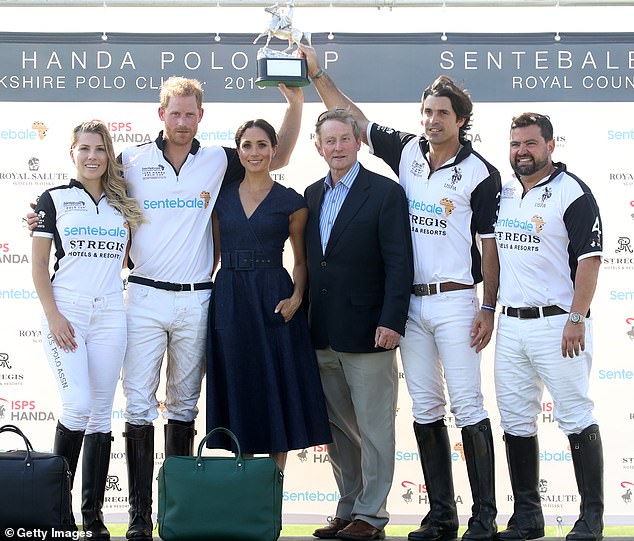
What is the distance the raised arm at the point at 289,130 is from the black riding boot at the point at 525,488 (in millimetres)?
1496

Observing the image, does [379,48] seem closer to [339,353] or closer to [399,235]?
[399,235]

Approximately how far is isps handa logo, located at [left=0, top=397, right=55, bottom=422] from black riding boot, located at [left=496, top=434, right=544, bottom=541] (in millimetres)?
2160

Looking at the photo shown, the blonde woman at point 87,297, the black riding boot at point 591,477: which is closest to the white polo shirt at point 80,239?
the blonde woman at point 87,297

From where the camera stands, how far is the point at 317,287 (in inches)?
163

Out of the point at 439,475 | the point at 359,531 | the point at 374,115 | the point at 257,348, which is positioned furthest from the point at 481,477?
the point at 374,115

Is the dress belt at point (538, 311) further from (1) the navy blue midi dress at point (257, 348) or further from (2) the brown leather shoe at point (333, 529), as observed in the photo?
(2) the brown leather shoe at point (333, 529)

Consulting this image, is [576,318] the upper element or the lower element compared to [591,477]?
upper

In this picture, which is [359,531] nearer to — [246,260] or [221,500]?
[221,500]

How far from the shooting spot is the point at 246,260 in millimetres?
4078

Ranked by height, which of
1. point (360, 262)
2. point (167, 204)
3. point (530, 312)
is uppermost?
point (167, 204)

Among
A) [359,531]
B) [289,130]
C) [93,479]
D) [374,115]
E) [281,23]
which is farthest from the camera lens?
[374,115]

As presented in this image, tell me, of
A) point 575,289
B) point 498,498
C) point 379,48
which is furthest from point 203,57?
point 498,498

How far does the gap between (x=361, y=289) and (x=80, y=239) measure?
3.66 feet

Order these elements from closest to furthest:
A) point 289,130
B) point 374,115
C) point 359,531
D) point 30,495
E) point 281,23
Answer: point 30,495, point 359,531, point 281,23, point 289,130, point 374,115
